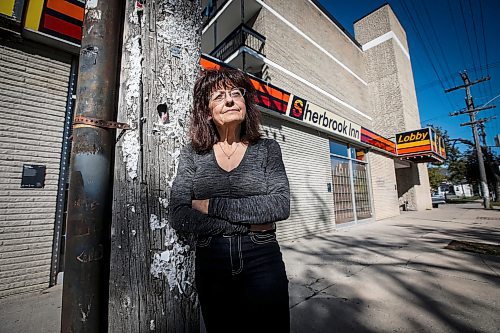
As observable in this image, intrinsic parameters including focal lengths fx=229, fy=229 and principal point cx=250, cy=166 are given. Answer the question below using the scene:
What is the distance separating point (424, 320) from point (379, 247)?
10.5 feet

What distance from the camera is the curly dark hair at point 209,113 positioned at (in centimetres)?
124

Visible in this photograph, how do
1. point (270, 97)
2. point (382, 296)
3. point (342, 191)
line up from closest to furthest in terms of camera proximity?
point (382, 296), point (270, 97), point (342, 191)

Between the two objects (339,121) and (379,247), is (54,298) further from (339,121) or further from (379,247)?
(339,121)

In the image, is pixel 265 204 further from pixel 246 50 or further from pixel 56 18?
pixel 246 50

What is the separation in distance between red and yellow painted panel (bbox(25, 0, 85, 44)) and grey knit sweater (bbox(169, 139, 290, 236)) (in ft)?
11.8

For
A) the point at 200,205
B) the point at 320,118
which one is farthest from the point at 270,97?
the point at 200,205

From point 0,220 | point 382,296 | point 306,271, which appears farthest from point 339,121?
point 0,220

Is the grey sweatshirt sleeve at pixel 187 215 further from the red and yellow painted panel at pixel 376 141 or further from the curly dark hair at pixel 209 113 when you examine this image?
the red and yellow painted panel at pixel 376 141

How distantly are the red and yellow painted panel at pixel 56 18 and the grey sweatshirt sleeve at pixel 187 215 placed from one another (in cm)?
359

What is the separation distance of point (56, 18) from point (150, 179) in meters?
3.91

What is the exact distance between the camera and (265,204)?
1132 mm

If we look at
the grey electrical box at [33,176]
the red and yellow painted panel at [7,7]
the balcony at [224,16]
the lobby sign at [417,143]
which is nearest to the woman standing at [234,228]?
the grey electrical box at [33,176]

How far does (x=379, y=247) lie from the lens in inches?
204

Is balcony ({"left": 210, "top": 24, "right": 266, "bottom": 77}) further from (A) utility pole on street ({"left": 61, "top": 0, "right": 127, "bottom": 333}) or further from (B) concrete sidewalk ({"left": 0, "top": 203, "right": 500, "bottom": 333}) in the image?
(A) utility pole on street ({"left": 61, "top": 0, "right": 127, "bottom": 333})
